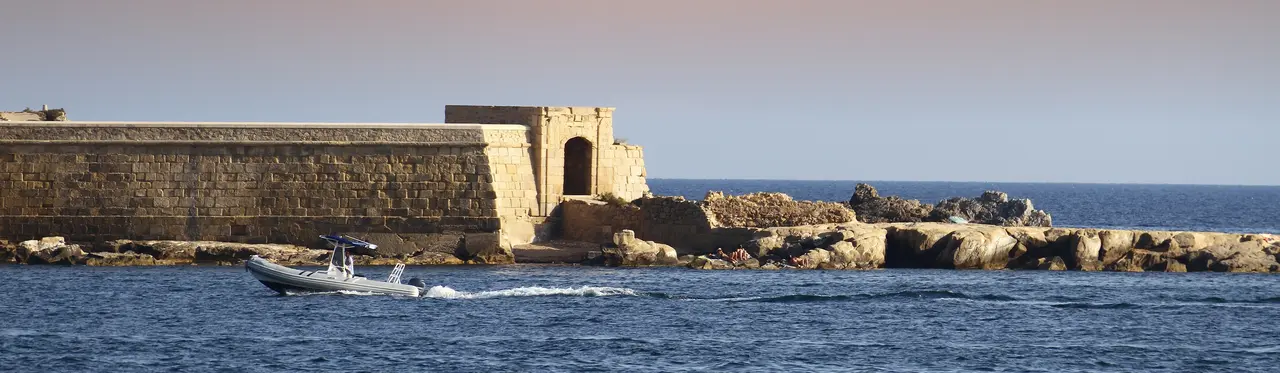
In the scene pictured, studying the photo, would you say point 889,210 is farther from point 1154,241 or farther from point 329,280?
point 329,280

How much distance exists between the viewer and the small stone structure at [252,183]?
4147 centimetres

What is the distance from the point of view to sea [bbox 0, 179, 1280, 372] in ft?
89.7

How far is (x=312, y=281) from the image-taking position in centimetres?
3534

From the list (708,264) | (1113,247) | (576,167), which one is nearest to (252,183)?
(576,167)

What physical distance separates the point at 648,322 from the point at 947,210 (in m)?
18.8

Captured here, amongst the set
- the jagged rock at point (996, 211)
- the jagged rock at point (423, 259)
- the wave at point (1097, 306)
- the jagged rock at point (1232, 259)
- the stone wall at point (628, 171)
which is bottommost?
the wave at point (1097, 306)

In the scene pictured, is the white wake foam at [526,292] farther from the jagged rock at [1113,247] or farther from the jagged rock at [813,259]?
the jagged rock at [1113,247]

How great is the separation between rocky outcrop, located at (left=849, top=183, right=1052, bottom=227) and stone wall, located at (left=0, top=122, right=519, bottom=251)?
36.0 ft

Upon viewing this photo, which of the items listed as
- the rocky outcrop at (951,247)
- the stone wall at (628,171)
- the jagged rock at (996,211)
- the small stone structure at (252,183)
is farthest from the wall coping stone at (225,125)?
the jagged rock at (996,211)

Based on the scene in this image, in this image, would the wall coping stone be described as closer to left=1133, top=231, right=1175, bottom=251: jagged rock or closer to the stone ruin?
the stone ruin

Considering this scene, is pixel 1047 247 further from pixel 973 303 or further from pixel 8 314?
pixel 8 314

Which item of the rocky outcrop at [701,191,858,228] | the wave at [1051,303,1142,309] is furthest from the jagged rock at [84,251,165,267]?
the wave at [1051,303,1142,309]

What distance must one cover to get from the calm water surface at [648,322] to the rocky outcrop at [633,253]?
38.7 inches

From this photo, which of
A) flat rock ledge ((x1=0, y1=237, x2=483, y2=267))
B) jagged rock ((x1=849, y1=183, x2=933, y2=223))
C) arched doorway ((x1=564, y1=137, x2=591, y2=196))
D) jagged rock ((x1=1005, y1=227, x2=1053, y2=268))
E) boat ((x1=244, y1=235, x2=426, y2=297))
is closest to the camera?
boat ((x1=244, y1=235, x2=426, y2=297))
